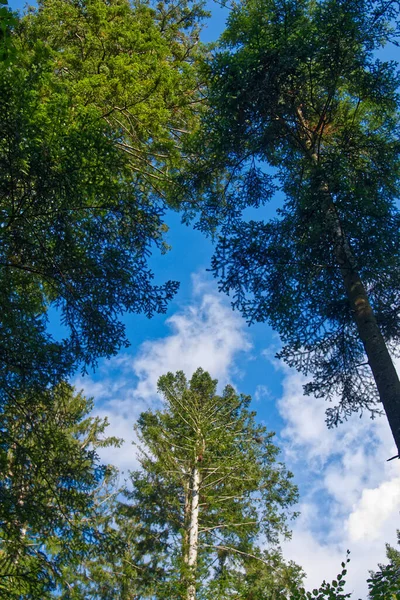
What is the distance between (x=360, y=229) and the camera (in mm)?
7750

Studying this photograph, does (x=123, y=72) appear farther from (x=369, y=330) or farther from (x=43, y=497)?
(x=43, y=497)

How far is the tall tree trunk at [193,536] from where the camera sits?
997 cm

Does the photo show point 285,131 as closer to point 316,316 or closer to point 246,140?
point 246,140

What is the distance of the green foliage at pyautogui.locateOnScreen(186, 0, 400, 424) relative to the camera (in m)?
7.70

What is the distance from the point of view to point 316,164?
832 cm

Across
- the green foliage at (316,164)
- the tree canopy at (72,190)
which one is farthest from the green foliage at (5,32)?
the green foliage at (316,164)

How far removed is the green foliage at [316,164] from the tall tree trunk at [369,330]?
7cm

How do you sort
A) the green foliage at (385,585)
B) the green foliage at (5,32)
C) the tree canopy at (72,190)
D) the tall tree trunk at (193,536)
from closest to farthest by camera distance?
the green foliage at (5,32)
the green foliage at (385,585)
the tree canopy at (72,190)
the tall tree trunk at (193,536)

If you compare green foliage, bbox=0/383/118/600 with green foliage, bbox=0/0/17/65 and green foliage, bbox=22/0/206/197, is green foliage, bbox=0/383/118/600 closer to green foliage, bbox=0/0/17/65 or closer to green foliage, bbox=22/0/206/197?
green foliage, bbox=0/0/17/65

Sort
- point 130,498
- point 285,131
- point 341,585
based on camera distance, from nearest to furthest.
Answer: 1. point 341,585
2. point 285,131
3. point 130,498

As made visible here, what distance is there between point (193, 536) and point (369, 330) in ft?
27.7

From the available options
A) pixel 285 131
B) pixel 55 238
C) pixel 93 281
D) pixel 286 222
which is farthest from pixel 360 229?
pixel 55 238

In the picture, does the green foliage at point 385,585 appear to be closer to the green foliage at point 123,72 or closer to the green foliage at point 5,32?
the green foliage at point 5,32

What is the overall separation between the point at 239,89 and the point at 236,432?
37.2 ft
